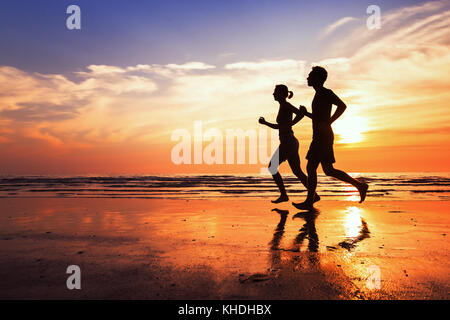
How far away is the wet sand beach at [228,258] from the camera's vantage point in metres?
2.19

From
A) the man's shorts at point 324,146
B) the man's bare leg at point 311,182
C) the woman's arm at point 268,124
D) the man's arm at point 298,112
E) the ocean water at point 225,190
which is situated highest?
the man's arm at point 298,112

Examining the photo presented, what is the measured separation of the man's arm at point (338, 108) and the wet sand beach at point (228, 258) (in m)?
1.89

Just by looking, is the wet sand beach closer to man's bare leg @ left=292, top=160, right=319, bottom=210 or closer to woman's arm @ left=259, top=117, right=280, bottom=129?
man's bare leg @ left=292, top=160, right=319, bottom=210

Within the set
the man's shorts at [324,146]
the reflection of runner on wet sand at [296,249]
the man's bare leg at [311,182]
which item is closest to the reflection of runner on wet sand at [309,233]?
the reflection of runner on wet sand at [296,249]

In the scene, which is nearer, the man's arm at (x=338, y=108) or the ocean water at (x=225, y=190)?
the man's arm at (x=338, y=108)

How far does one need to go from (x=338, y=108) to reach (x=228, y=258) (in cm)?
397

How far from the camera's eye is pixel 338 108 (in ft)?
18.9

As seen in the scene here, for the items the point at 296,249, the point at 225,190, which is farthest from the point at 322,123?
the point at 225,190

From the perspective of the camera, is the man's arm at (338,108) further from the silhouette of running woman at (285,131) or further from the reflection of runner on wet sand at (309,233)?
the reflection of runner on wet sand at (309,233)

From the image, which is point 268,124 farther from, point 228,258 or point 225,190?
point 225,190

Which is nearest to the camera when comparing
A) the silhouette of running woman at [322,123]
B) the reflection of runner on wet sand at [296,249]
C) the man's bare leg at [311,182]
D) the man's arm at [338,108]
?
the reflection of runner on wet sand at [296,249]
